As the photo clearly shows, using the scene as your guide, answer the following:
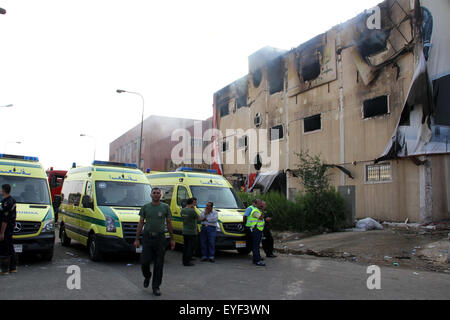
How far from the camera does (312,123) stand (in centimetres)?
2283

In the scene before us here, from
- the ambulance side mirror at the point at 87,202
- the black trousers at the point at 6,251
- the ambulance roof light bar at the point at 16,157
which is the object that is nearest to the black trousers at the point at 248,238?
the ambulance side mirror at the point at 87,202

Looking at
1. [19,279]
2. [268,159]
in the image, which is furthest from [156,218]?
[268,159]

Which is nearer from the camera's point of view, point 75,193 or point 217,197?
point 75,193

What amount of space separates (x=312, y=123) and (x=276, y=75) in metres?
5.17

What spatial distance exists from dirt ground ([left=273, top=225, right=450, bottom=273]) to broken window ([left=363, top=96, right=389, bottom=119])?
5.55 m

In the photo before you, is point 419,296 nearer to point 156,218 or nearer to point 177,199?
point 156,218

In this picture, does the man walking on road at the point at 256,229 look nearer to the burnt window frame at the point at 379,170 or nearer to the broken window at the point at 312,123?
the burnt window frame at the point at 379,170

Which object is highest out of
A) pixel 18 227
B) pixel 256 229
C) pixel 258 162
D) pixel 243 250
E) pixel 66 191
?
pixel 258 162

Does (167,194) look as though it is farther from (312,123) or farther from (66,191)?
(312,123)

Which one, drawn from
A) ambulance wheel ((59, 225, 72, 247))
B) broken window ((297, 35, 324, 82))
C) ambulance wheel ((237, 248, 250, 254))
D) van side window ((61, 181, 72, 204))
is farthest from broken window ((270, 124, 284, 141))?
ambulance wheel ((59, 225, 72, 247))

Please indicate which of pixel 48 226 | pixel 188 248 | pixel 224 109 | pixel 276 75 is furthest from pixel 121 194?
pixel 224 109

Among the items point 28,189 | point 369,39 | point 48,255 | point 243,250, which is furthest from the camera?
point 369,39

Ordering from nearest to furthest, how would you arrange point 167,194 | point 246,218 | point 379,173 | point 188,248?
1. point 188,248
2. point 246,218
3. point 167,194
4. point 379,173

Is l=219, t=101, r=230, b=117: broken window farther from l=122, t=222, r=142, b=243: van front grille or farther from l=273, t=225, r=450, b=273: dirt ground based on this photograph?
l=122, t=222, r=142, b=243: van front grille
